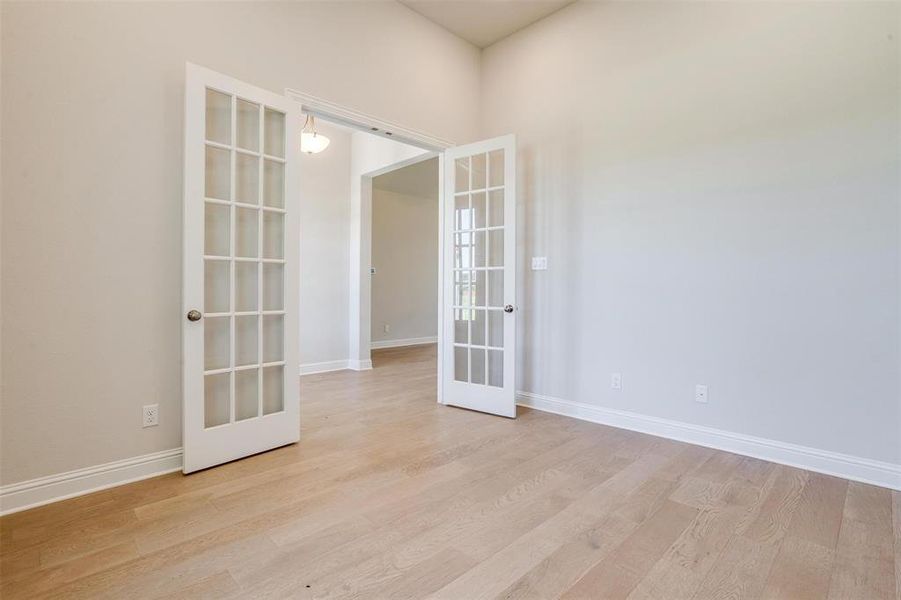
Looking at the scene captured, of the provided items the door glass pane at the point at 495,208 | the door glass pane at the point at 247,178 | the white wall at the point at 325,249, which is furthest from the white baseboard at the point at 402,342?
the door glass pane at the point at 247,178

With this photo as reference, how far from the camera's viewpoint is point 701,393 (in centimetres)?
285

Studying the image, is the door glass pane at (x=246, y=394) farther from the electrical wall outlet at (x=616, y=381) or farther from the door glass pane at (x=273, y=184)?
the electrical wall outlet at (x=616, y=381)

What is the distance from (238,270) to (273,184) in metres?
0.61

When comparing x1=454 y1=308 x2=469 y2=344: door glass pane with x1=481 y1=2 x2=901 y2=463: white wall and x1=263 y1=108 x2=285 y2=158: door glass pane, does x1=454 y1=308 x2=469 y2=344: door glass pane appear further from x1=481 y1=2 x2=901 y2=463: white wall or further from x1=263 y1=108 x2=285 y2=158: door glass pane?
x1=263 y1=108 x2=285 y2=158: door glass pane

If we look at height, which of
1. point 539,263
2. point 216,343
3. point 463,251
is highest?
point 463,251

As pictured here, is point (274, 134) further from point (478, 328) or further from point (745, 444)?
point (745, 444)

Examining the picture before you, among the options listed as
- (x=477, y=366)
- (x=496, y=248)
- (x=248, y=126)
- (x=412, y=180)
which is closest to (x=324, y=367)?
(x=477, y=366)

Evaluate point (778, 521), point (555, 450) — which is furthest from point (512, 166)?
point (778, 521)

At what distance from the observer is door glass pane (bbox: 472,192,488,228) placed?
371cm

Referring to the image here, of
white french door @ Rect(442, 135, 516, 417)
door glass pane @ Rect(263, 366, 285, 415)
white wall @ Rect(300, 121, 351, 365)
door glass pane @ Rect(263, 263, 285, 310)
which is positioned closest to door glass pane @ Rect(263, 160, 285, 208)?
door glass pane @ Rect(263, 263, 285, 310)

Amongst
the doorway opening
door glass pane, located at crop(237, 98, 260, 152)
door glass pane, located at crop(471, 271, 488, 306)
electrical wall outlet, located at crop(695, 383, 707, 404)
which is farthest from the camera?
the doorway opening

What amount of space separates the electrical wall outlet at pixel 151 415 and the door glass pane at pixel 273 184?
1.36 metres

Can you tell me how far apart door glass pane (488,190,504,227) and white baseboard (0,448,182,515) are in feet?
9.14

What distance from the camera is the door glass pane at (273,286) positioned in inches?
108
